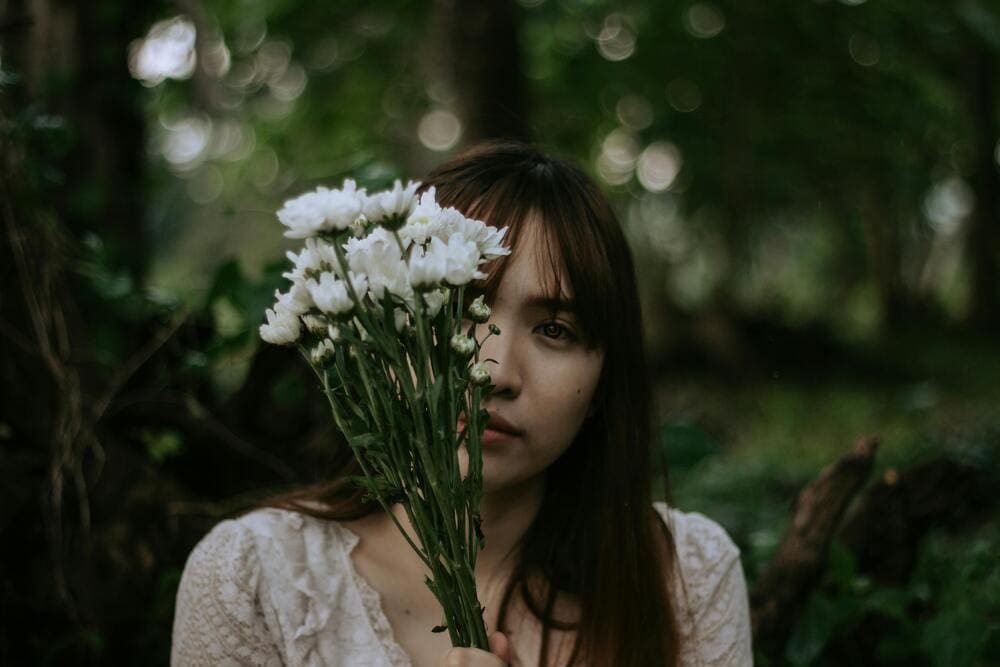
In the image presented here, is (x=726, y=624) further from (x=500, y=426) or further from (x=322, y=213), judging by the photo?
(x=322, y=213)

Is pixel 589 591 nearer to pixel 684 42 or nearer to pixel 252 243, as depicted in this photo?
pixel 684 42

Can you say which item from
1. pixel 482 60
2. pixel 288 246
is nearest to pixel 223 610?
pixel 288 246

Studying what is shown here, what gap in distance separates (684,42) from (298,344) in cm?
534

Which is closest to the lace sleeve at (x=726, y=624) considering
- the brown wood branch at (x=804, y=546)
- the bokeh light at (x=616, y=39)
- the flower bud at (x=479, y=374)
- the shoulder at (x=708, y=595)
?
the shoulder at (x=708, y=595)

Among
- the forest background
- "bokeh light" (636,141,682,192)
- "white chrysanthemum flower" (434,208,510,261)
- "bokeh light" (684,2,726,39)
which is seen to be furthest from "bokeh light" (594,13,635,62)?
"white chrysanthemum flower" (434,208,510,261)

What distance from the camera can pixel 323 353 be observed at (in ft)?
3.15

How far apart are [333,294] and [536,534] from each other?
93 centimetres

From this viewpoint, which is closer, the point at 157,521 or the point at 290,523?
the point at 290,523

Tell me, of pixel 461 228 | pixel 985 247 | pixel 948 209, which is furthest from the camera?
pixel 948 209

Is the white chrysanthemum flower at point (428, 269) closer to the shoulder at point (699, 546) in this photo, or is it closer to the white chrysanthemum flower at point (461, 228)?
the white chrysanthemum flower at point (461, 228)

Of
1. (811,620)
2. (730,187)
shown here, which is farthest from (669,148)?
(811,620)

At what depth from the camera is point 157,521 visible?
2.04 meters

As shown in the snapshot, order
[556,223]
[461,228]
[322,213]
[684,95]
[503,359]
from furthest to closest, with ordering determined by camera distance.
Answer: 1. [684,95]
2. [556,223]
3. [503,359]
4. [461,228]
5. [322,213]

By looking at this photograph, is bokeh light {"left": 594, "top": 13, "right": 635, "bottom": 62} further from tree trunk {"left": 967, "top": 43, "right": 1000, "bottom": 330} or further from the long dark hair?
tree trunk {"left": 967, "top": 43, "right": 1000, "bottom": 330}
